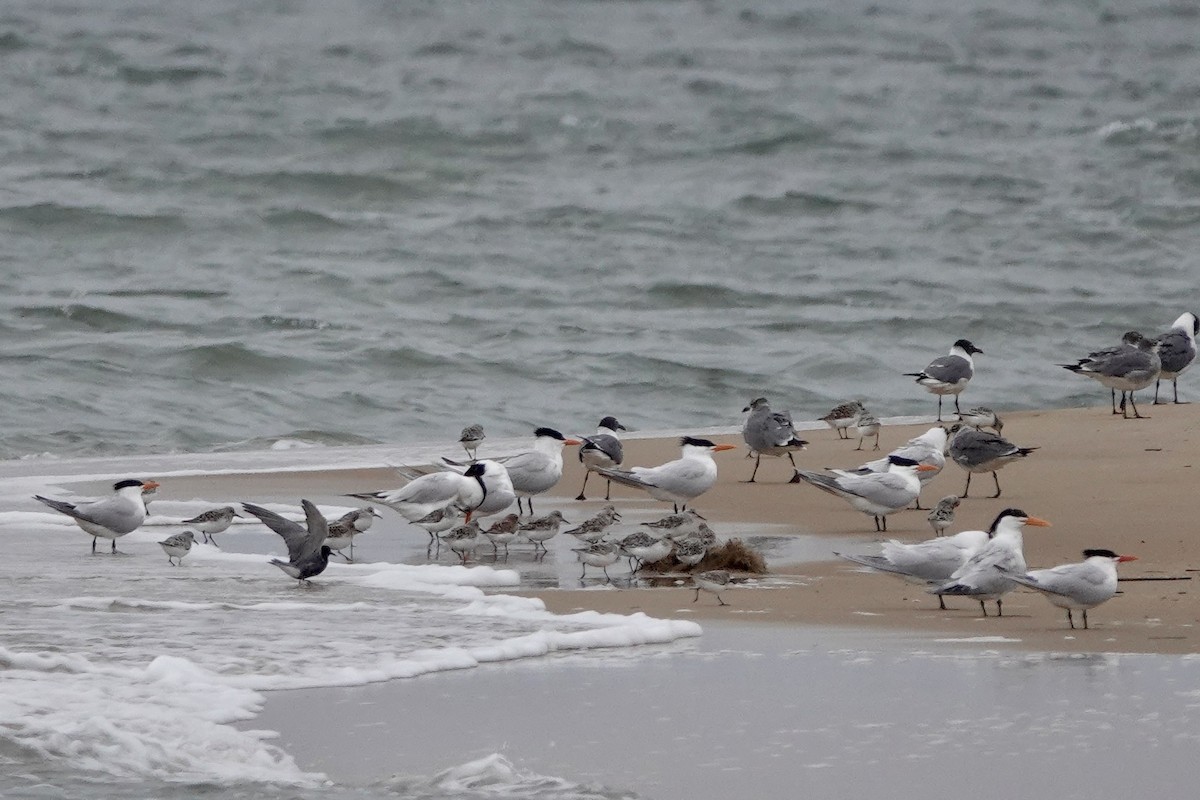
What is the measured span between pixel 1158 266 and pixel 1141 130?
40.9 ft

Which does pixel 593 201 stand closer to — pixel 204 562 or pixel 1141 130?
pixel 1141 130

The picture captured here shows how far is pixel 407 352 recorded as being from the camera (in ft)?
73.9

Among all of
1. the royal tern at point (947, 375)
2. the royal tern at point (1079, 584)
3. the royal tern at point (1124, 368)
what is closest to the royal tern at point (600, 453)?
the royal tern at point (947, 375)

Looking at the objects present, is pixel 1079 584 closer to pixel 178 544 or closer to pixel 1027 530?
pixel 1027 530

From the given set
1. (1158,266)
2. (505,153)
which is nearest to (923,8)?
(505,153)

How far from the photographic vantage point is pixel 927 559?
916cm

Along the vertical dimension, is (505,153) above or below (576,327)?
above

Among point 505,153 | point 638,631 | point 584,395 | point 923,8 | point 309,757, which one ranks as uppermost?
point 923,8

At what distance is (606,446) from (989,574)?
18.5 feet

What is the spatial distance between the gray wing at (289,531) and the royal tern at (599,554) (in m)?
1.42

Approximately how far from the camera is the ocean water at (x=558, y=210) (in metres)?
21.1

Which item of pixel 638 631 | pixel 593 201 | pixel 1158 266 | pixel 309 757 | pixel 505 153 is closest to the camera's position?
pixel 309 757

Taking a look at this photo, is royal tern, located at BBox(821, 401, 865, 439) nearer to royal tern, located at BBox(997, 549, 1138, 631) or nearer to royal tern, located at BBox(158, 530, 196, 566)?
royal tern, located at BBox(158, 530, 196, 566)

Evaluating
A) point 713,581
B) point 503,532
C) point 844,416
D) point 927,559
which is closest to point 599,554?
point 713,581
